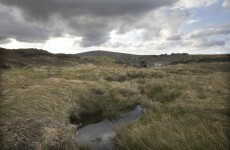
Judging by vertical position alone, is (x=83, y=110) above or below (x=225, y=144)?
below

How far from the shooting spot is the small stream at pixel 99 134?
466 inches

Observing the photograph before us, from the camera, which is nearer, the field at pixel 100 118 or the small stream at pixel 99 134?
the field at pixel 100 118

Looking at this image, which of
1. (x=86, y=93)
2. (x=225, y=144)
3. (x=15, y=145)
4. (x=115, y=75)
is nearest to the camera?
(x=225, y=144)

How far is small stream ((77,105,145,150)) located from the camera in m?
11.8

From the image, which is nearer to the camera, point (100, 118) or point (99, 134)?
point (99, 134)

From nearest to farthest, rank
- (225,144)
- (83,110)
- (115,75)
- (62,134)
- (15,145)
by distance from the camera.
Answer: (225,144) < (15,145) < (62,134) < (83,110) < (115,75)

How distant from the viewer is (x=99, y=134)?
46.1 feet

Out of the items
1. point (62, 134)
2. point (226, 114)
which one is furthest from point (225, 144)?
point (62, 134)

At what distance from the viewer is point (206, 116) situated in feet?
32.3

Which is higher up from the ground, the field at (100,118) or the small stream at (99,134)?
the field at (100,118)

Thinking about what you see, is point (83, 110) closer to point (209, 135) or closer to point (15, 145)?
point (15, 145)

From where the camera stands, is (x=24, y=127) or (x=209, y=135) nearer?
(x=209, y=135)

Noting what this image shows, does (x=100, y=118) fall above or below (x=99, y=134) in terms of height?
below

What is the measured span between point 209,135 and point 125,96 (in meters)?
15.8
